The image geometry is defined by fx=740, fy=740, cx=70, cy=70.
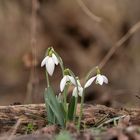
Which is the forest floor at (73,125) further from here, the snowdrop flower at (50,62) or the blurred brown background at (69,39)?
the blurred brown background at (69,39)

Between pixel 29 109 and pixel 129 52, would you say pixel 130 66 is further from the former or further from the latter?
pixel 29 109

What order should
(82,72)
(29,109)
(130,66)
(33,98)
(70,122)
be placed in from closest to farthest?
(70,122) < (29,109) < (33,98) < (130,66) < (82,72)

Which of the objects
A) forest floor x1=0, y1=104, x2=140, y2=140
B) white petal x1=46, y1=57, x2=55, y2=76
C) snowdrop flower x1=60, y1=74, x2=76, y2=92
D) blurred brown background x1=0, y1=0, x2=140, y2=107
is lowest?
forest floor x1=0, y1=104, x2=140, y2=140

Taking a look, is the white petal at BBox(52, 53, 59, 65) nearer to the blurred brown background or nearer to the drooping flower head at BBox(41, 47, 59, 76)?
the drooping flower head at BBox(41, 47, 59, 76)

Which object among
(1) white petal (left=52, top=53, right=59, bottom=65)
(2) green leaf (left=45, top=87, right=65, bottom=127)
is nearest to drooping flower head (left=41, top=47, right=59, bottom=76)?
(1) white petal (left=52, top=53, right=59, bottom=65)

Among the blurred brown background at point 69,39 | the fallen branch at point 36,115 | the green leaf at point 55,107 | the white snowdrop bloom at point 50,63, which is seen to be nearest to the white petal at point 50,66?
the white snowdrop bloom at point 50,63

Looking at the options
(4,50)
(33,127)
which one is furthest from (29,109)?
(4,50)

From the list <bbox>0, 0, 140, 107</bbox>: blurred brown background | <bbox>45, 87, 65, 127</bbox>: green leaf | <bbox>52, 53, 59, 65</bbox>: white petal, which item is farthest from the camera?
<bbox>0, 0, 140, 107</bbox>: blurred brown background
